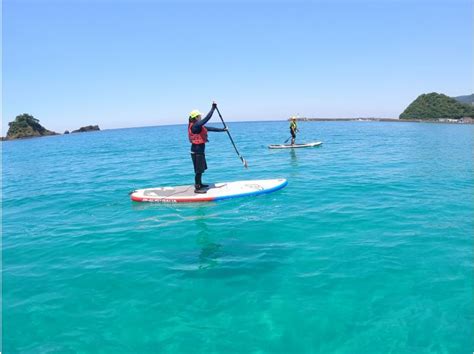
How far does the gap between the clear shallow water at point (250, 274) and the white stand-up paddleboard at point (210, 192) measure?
42 cm

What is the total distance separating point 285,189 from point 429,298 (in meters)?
8.70

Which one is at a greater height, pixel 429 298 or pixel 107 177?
pixel 107 177

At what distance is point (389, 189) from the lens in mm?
13719

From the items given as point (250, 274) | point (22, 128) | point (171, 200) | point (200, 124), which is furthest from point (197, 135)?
point (22, 128)

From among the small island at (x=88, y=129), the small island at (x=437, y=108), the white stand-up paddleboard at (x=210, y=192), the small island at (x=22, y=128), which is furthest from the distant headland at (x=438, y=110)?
the small island at (x=88, y=129)

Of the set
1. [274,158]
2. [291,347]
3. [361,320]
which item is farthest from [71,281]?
[274,158]

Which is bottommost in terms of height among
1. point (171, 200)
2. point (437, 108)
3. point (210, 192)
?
point (171, 200)

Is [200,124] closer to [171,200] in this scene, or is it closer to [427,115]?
[171,200]

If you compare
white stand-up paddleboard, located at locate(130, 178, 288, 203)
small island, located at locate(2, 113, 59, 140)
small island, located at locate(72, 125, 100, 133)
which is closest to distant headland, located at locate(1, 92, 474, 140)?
small island, located at locate(2, 113, 59, 140)

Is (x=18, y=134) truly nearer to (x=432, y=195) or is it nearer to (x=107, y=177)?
(x=107, y=177)

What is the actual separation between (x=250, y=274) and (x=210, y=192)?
257 inches

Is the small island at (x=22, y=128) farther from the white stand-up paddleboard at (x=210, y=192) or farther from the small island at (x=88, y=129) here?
the white stand-up paddleboard at (x=210, y=192)

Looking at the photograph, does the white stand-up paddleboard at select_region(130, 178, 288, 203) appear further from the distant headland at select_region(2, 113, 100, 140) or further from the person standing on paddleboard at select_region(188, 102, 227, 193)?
the distant headland at select_region(2, 113, 100, 140)

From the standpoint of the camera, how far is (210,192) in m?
13.4
